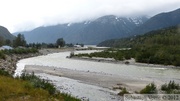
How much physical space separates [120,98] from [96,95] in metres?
3.31

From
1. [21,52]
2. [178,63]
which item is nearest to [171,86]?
[178,63]

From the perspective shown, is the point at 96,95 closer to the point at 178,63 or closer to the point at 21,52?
Answer: the point at 178,63

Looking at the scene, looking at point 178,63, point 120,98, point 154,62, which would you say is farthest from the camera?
point 154,62

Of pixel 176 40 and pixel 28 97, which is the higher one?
pixel 176 40

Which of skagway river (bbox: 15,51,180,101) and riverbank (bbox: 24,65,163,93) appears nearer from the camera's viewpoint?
skagway river (bbox: 15,51,180,101)

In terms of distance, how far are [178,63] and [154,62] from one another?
1023cm

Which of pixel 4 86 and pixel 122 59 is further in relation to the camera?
pixel 122 59

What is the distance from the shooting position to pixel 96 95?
105ft

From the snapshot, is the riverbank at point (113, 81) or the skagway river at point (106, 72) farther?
the riverbank at point (113, 81)

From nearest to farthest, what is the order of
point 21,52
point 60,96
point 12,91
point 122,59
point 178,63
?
1. point 12,91
2. point 60,96
3. point 178,63
4. point 122,59
5. point 21,52

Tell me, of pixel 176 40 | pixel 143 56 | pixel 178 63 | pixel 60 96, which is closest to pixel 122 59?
pixel 143 56

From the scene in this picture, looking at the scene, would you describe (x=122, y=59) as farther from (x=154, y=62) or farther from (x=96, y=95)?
(x=96, y=95)

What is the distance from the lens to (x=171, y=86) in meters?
35.0

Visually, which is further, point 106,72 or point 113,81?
point 106,72
